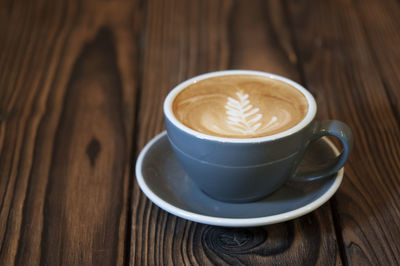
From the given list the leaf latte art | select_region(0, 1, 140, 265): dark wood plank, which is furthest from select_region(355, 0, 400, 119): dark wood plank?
select_region(0, 1, 140, 265): dark wood plank

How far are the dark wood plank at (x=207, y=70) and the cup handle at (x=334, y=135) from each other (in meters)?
0.04

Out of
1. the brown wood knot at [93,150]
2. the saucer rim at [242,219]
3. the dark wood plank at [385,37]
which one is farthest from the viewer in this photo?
the dark wood plank at [385,37]

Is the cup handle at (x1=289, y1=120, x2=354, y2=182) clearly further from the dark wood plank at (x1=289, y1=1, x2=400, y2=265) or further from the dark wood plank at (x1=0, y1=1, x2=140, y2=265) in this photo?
the dark wood plank at (x1=0, y1=1, x2=140, y2=265)

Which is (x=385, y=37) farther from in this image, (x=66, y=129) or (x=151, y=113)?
(x=66, y=129)

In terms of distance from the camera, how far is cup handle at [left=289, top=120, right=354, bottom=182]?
1.80 feet

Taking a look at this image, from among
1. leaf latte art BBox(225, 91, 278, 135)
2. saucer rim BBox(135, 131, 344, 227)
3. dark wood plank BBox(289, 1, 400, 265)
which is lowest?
dark wood plank BBox(289, 1, 400, 265)

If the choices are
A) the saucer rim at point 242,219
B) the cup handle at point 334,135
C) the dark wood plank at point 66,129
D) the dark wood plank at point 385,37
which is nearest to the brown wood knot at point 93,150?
the dark wood plank at point 66,129

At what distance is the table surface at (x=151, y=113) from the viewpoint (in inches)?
20.8

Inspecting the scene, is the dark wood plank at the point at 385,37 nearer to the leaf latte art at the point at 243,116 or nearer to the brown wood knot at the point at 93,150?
the leaf latte art at the point at 243,116

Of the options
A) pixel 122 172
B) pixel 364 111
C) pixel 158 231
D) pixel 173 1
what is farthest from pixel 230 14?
pixel 158 231

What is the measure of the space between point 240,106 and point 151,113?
215 mm

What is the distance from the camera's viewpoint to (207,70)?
886 millimetres

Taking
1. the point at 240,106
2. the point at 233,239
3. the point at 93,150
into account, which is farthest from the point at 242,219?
the point at 93,150

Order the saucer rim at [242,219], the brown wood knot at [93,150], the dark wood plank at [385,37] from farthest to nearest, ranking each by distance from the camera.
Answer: the dark wood plank at [385,37] < the brown wood knot at [93,150] < the saucer rim at [242,219]
